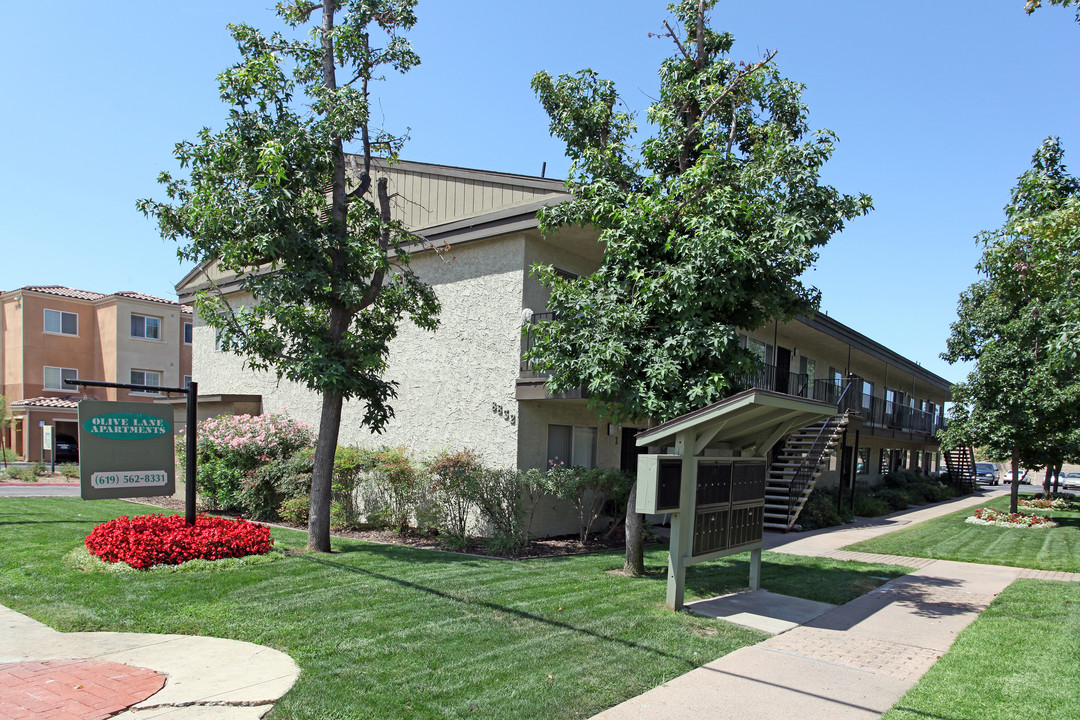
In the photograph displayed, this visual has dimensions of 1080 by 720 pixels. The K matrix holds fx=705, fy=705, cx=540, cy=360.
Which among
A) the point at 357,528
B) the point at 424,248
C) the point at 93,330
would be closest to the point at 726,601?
the point at 357,528

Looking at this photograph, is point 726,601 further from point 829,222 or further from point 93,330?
point 93,330

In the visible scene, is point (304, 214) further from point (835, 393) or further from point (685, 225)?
point (835, 393)

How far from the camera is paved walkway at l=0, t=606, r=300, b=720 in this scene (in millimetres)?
4586

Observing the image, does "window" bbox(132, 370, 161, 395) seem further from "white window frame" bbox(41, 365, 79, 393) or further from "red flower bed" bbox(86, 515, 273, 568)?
"red flower bed" bbox(86, 515, 273, 568)

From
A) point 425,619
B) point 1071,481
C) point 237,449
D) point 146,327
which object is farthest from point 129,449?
point 1071,481

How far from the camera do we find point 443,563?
32.4ft

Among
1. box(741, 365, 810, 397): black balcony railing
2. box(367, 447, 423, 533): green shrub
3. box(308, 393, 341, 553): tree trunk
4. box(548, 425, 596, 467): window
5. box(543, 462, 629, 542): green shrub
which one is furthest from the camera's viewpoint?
box(741, 365, 810, 397): black balcony railing

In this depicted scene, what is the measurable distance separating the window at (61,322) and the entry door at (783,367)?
34.5m

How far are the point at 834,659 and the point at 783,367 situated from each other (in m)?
17.1

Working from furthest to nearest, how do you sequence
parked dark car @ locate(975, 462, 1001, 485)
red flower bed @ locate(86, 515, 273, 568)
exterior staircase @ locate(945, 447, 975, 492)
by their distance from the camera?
1. parked dark car @ locate(975, 462, 1001, 485)
2. exterior staircase @ locate(945, 447, 975, 492)
3. red flower bed @ locate(86, 515, 273, 568)

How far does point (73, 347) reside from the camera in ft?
119

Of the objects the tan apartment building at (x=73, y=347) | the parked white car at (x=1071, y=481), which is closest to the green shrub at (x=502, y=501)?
the tan apartment building at (x=73, y=347)

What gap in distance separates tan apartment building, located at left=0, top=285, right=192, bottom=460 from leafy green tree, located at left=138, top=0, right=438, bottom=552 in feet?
92.1

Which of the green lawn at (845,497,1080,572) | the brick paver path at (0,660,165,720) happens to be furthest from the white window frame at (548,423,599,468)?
the brick paver path at (0,660,165,720)
